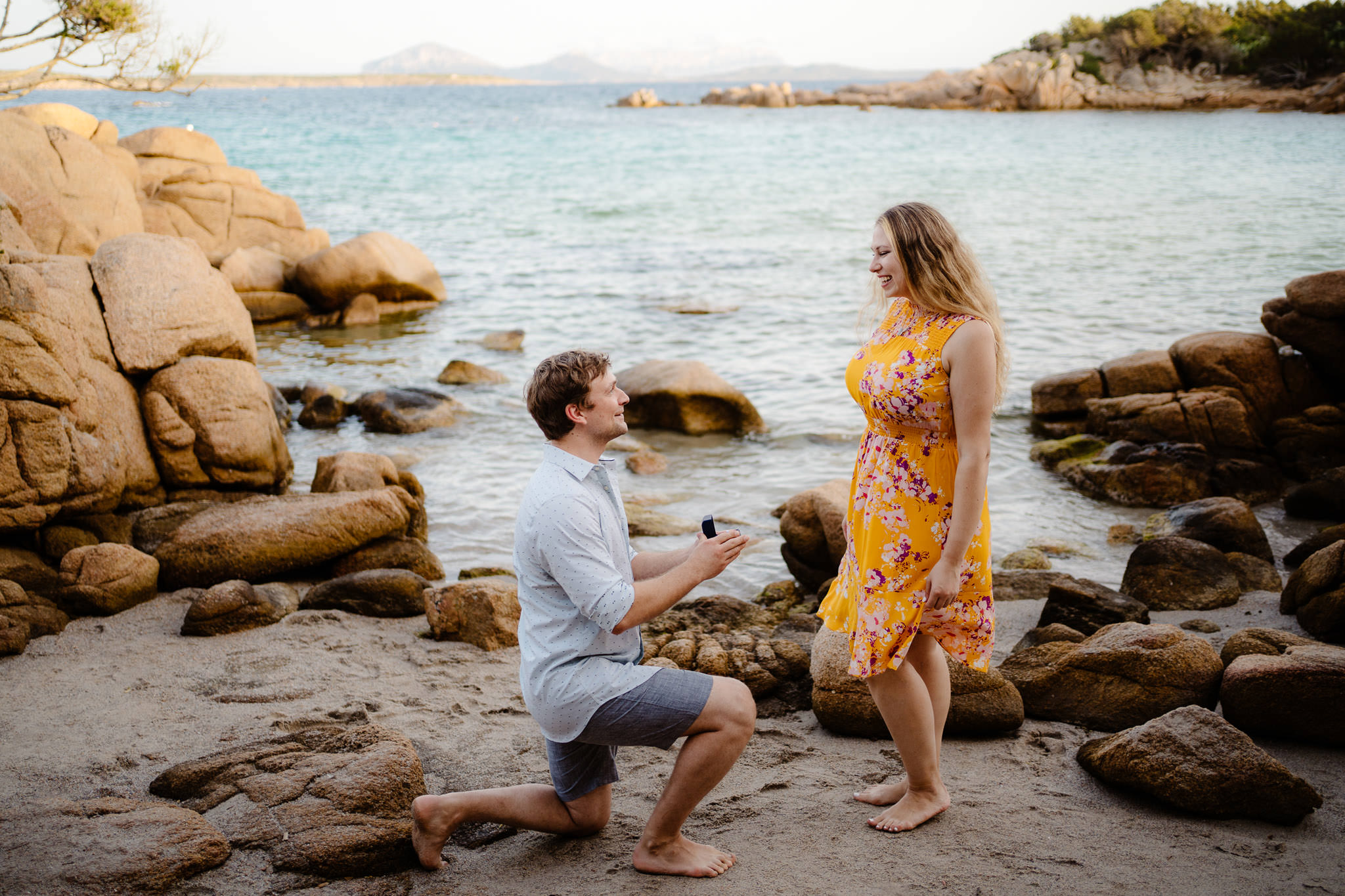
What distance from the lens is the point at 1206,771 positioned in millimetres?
3539

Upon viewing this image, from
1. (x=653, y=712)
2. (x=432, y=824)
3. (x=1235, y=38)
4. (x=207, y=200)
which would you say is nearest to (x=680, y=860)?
(x=653, y=712)

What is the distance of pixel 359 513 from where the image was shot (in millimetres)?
6711

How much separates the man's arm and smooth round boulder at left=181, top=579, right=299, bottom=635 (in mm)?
3505

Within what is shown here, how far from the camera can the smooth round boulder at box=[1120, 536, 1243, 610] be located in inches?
239

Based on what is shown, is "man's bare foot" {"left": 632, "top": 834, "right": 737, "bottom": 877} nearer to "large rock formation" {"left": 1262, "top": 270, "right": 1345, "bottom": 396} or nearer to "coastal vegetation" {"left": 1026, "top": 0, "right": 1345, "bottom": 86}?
"large rock formation" {"left": 1262, "top": 270, "right": 1345, "bottom": 396}

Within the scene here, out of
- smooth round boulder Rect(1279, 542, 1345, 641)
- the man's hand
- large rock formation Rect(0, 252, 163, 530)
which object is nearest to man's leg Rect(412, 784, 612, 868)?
the man's hand

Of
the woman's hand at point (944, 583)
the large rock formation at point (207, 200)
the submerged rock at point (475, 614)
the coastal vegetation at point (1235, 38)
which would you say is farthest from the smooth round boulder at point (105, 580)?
the coastal vegetation at point (1235, 38)

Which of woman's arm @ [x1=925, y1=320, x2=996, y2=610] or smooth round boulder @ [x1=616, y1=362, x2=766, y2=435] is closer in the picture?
woman's arm @ [x1=925, y1=320, x2=996, y2=610]

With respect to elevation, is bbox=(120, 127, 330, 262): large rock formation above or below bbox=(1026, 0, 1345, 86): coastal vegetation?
below

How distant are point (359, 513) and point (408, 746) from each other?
124 inches

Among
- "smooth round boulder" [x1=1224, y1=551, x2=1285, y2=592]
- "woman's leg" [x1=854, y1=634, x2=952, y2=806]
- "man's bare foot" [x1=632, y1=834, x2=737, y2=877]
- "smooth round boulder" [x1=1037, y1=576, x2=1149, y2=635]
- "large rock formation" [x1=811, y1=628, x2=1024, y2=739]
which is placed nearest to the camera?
"man's bare foot" [x1=632, y1=834, x2=737, y2=877]

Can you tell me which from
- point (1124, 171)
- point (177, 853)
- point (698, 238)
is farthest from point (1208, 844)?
point (1124, 171)

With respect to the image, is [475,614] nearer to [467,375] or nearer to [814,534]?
[814,534]

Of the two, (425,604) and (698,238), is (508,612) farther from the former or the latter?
(698,238)
